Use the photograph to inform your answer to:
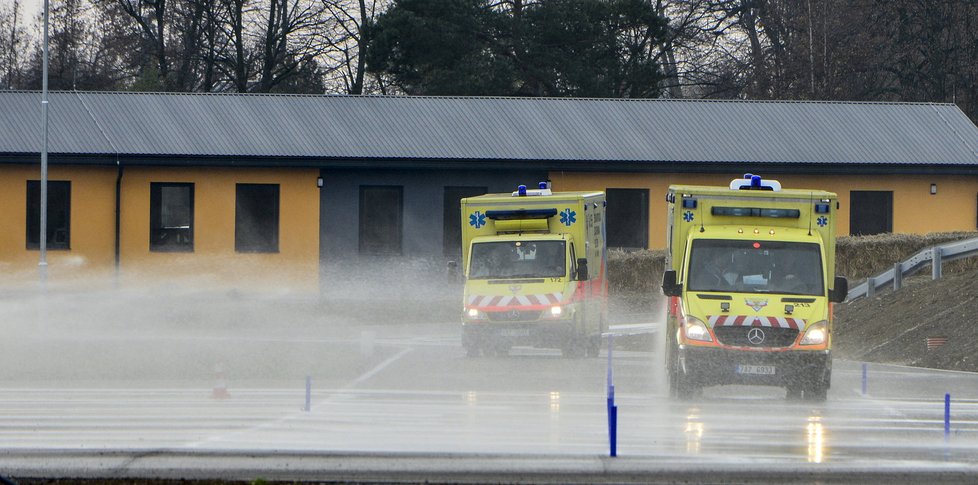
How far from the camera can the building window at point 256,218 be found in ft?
125

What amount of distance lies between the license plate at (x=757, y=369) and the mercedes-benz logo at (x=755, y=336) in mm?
304

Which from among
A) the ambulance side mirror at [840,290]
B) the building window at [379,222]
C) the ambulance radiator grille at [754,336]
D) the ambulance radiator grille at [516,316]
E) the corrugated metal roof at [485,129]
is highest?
the corrugated metal roof at [485,129]

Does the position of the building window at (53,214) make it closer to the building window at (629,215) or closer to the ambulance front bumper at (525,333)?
the building window at (629,215)

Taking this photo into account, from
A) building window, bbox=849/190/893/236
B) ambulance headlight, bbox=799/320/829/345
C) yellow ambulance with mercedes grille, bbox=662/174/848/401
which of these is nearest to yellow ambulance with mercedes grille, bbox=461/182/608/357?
yellow ambulance with mercedes grille, bbox=662/174/848/401

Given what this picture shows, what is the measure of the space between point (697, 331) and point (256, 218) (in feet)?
71.9

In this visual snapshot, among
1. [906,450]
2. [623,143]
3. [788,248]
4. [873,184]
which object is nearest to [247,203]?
[623,143]

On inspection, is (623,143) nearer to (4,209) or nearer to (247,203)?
(247,203)

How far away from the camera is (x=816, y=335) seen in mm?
18094

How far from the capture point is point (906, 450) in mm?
13742

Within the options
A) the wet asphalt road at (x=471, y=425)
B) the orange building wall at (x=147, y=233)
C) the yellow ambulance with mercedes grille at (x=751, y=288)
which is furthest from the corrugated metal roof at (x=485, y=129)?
the yellow ambulance with mercedes grille at (x=751, y=288)

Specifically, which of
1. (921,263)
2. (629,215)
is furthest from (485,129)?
(921,263)

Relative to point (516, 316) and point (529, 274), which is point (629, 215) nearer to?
point (529, 274)

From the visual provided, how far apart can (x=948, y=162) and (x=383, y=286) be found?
647 inches

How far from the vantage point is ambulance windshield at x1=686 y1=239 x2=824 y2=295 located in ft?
61.3
